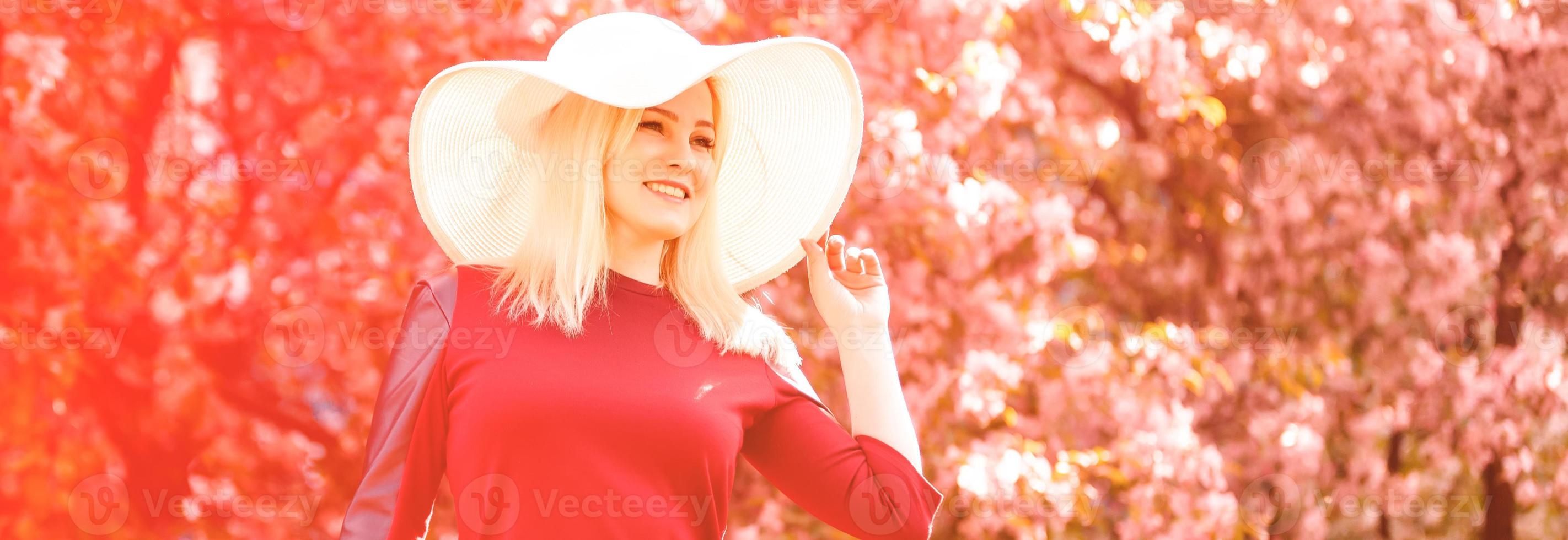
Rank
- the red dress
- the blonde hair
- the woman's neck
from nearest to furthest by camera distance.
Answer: the red dress, the blonde hair, the woman's neck

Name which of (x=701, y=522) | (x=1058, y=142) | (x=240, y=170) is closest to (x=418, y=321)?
(x=701, y=522)

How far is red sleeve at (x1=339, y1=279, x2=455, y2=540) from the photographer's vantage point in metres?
2.25

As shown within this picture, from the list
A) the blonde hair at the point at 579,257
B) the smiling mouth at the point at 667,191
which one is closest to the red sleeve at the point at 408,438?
the blonde hair at the point at 579,257

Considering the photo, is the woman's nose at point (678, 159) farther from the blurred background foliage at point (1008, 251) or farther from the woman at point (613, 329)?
the blurred background foliage at point (1008, 251)

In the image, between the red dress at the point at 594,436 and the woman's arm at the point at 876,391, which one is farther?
the woman's arm at the point at 876,391

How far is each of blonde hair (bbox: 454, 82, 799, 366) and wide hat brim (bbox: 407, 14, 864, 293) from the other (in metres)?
0.05

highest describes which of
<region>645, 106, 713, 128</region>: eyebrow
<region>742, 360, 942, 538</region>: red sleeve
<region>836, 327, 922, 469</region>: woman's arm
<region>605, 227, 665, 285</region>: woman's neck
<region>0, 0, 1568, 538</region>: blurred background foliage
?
Result: <region>645, 106, 713, 128</region>: eyebrow

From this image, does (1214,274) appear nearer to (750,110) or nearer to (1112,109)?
(1112,109)

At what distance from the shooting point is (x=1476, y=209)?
8.18 m

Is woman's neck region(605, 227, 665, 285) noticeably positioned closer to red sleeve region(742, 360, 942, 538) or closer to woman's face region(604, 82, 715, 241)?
woman's face region(604, 82, 715, 241)

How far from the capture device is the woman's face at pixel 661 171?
245 cm

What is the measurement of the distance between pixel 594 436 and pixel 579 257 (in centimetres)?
32

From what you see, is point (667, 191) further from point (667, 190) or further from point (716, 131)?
point (716, 131)

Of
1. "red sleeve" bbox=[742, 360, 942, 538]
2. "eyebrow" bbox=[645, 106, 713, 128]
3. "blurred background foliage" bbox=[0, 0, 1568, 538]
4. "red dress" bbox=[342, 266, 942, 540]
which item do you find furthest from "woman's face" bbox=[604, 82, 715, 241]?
"blurred background foliage" bbox=[0, 0, 1568, 538]
